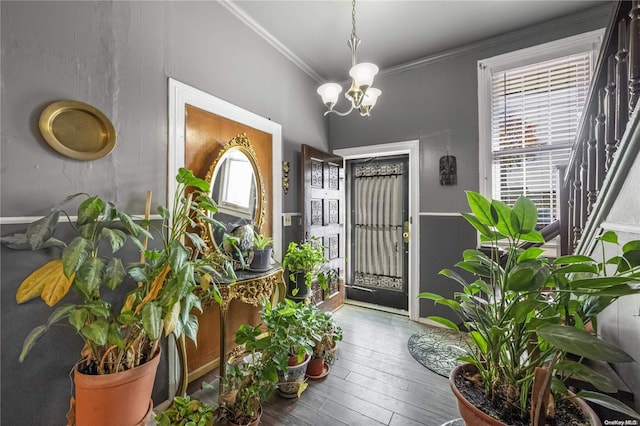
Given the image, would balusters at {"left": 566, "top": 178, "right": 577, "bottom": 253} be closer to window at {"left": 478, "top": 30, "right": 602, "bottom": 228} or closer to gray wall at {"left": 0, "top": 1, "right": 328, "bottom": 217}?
window at {"left": 478, "top": 30, "right": 602, "bottom": 228}

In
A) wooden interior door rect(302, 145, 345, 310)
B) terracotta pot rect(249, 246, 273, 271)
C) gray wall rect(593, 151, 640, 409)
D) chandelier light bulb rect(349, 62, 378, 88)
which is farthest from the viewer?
wooden interior door rect(302, 145, 345, 310)

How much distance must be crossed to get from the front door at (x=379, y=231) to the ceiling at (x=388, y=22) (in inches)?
51.8

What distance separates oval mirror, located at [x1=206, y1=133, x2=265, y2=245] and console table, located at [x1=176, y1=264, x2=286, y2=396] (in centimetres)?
45

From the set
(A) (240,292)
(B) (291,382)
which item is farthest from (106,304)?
(B) (291,382)

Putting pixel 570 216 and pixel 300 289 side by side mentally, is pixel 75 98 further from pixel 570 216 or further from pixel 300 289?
pixel 570 216

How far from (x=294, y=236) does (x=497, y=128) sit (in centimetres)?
246

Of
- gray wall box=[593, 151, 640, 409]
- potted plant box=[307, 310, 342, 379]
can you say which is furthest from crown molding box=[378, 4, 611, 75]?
potted plant box=[307, 310, 342, 379]

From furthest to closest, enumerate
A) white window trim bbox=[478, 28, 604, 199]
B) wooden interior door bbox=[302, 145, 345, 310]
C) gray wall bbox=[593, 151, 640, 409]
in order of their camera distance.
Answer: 1. wooden interior door bbox=[302, 145, 345, 310]
2. white window trim bbox=[478, 28, 604, 199]
3. gray wall bbox=[593, 151, 640, 409]

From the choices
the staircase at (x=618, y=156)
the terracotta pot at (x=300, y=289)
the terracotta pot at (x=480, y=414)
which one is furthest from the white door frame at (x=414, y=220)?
the terracotta pot at (x=480, y=414)

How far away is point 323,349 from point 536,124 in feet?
9.58

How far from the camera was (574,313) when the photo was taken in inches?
34.2

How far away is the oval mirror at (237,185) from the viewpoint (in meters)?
2.15

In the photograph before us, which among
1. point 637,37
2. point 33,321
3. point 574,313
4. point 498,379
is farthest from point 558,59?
point 33,321

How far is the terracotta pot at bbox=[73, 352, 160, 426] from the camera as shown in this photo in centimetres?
114
